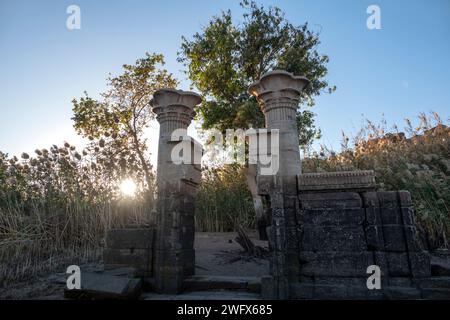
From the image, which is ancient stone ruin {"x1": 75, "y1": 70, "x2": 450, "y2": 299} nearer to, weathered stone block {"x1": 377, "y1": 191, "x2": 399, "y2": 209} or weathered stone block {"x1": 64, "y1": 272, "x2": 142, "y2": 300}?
weathered stone block {"x1": 377, "y1": 191, "x2": 399, "y2": 209}

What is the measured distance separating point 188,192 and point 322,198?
102 inches

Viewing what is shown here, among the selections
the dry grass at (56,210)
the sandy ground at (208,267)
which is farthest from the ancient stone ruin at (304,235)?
the dry grass at (56,210)

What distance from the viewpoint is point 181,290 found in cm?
506

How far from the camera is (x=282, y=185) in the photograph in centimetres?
469

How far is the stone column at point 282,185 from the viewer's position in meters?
4.37

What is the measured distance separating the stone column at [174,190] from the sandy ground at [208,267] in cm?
124

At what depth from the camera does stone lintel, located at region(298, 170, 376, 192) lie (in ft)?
14.4

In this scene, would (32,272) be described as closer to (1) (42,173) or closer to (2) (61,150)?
(1) (42,173)

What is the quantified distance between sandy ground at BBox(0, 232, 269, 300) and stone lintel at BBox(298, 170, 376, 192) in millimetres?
2601

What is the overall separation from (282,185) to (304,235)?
83 centimetres

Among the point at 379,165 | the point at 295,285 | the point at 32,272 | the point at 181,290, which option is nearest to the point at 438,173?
the point at 379,165

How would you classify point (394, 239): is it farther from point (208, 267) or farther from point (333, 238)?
point (208, 267)

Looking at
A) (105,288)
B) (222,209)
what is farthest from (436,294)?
(222,209)

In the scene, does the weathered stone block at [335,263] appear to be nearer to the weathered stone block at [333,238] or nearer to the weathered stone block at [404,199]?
the weathered stone block at [333,238]
